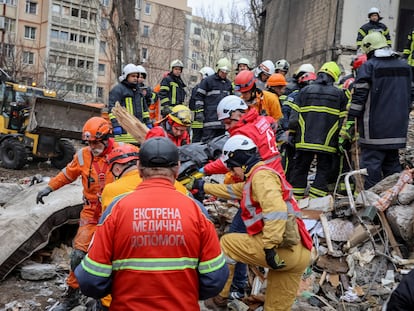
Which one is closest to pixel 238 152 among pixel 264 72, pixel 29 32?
pixel 264 72

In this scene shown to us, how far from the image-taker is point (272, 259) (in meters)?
3.61

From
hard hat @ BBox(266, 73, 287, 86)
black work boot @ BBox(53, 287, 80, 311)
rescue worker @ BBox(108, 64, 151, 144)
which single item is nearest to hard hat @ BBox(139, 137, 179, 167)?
black work boot @ BBox(53, 287, 80, 311)

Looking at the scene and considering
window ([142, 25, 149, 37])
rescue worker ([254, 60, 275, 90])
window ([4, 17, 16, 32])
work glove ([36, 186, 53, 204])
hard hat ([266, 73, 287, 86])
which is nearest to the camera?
work glove ([36, 186, 53, 204])

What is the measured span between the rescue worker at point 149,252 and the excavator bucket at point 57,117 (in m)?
11.1

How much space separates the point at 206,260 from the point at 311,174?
232 inches

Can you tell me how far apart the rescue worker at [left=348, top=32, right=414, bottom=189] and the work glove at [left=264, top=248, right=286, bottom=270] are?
285cm

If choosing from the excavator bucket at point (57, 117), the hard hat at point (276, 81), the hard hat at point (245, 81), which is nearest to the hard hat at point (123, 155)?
the hard hat at point (245, 81)

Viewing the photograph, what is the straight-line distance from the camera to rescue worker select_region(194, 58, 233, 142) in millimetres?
8656

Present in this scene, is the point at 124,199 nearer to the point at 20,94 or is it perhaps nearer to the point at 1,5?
the point at 20,94

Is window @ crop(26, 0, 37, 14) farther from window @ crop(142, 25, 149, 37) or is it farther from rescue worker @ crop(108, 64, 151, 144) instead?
rescue worker @ crop(108, 64, 151, 144)

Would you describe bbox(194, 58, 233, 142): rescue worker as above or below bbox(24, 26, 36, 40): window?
below

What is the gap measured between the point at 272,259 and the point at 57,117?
1063 cm

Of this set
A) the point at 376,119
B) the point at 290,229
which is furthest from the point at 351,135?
the point at 290,229

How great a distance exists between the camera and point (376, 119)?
→ 6.04 meters
